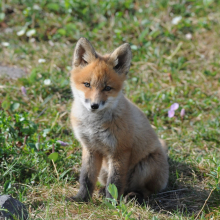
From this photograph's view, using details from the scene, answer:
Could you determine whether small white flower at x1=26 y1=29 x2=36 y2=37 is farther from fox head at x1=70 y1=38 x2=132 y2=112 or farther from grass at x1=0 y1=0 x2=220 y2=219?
fox head at x1=70 y1=38 x2=132 y2=112

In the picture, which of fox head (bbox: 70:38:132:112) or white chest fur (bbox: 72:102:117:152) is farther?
white chest fur (bbox: 72:102:117:152)

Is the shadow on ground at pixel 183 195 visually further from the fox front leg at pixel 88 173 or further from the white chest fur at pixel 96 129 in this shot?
the white chest fur at pixel 96 129

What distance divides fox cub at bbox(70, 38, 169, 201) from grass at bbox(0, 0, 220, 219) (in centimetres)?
34

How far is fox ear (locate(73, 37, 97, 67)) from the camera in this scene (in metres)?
3.94

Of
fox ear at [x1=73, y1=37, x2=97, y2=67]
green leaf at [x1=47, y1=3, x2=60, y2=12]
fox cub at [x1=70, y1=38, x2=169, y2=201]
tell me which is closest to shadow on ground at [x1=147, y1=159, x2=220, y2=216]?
fox cub at [x1=70, y1=38, x2=169, y2=201]

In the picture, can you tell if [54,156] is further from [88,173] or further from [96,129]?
[96,129]

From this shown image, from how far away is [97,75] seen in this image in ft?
12.4

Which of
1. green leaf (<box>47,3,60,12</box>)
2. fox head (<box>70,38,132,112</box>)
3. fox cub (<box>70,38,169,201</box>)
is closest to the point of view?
fox head (<box>70,38,132,112</box>)

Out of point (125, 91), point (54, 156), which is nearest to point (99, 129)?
point (54, 156)

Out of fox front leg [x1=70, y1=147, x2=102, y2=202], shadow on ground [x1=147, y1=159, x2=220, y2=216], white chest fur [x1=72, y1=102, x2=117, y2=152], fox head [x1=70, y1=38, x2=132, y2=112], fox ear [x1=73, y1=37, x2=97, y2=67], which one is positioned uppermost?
fox ear [x1=73, y1=37, x2=97, y2=67]

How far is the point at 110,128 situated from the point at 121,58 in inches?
35.7

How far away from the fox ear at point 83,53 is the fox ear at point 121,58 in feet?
0.80

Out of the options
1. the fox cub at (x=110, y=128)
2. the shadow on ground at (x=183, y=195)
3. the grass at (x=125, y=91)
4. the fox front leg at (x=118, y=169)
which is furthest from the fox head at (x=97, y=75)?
the shadow on ground at (x=183, y=195)

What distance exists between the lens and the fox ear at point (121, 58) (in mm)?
3977
